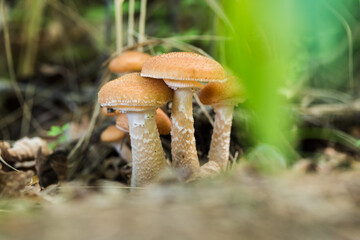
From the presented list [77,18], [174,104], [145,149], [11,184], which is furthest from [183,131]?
[77,18]

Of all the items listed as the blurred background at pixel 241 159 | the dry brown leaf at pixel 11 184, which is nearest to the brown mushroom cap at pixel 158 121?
the blurred background at pixel 241 159

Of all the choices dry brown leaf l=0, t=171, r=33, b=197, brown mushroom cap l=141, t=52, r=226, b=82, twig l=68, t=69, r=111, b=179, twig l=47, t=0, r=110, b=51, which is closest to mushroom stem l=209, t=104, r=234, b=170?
brown mushroom cap l=141, t=52, r=226, b=82

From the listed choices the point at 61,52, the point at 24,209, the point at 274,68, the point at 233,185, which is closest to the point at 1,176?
the point at 24,209

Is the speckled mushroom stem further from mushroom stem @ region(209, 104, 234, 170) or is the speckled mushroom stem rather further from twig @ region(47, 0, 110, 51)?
twig @ region(47, 0, 110, 51)

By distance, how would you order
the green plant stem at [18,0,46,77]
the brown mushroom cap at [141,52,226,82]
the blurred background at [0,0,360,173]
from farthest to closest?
the green plant stem at [18,0,46,77] < the brown mushroom cap at [141,52,226,82] < the blurred background at [0,0,360,173]

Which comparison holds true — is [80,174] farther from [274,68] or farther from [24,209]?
[274,68]

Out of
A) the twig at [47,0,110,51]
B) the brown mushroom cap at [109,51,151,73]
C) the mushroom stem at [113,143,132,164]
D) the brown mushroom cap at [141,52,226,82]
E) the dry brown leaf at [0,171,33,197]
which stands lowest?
the mushroom stem at [113,143,132,164]

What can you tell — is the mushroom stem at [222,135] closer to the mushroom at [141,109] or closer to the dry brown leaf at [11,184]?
the mushroom at [141,109]

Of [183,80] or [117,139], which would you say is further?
[117,139]

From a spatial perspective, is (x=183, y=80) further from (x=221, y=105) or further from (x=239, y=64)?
(x=239, y=64)
